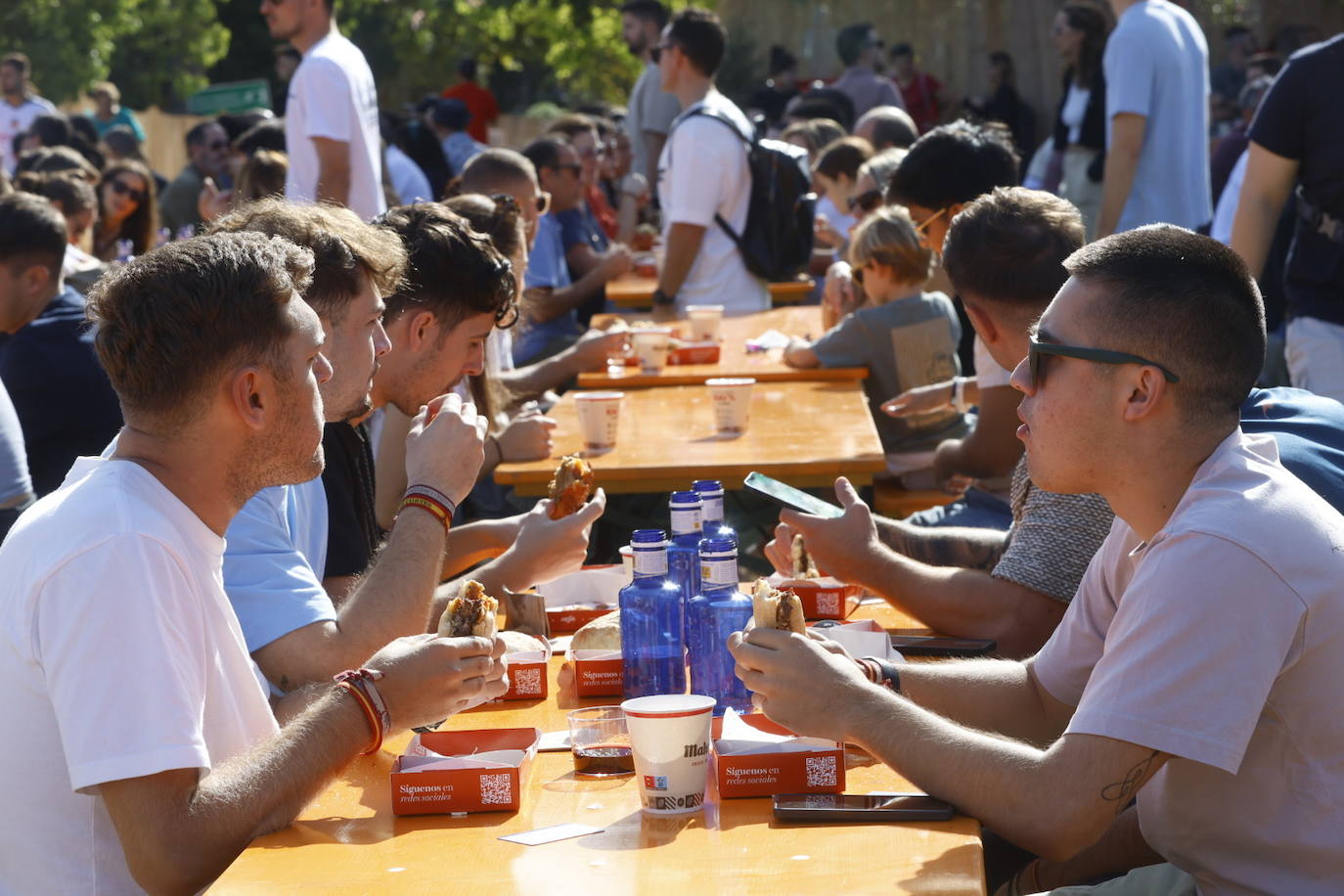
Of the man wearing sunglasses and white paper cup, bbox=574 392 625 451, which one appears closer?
white paper cup, bbox=574 392 625 451

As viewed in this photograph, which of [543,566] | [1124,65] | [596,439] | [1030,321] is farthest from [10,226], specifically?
[1124,65]

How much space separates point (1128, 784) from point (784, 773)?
1.50ft

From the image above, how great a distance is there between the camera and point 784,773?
79.8 inches

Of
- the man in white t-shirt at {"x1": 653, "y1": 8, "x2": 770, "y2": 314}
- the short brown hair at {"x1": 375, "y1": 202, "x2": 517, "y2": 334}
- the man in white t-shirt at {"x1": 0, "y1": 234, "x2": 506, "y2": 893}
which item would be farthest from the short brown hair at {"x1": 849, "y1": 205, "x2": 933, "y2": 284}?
the man in white t-shirt at {"x1": 0, "y1": 234, "x2": 506, "y2": 893}

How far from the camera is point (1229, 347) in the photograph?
2.01 metres

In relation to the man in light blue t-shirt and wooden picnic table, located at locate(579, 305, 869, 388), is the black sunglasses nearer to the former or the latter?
wooden picnic table, located at locate(579, 305, 869, 388)

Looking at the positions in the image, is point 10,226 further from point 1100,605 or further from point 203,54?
point 203,54

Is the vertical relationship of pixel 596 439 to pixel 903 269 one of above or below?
below

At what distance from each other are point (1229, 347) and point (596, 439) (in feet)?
8.64

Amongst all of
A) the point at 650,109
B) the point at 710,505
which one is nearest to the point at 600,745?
the point at 710,505

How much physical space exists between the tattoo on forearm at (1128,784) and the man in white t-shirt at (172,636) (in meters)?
0.89

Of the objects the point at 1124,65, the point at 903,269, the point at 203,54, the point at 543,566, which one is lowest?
the point at 543,566

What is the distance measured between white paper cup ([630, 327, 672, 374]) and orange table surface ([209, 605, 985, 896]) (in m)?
3.76

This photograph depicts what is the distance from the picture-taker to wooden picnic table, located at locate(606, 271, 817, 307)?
8352 mm
